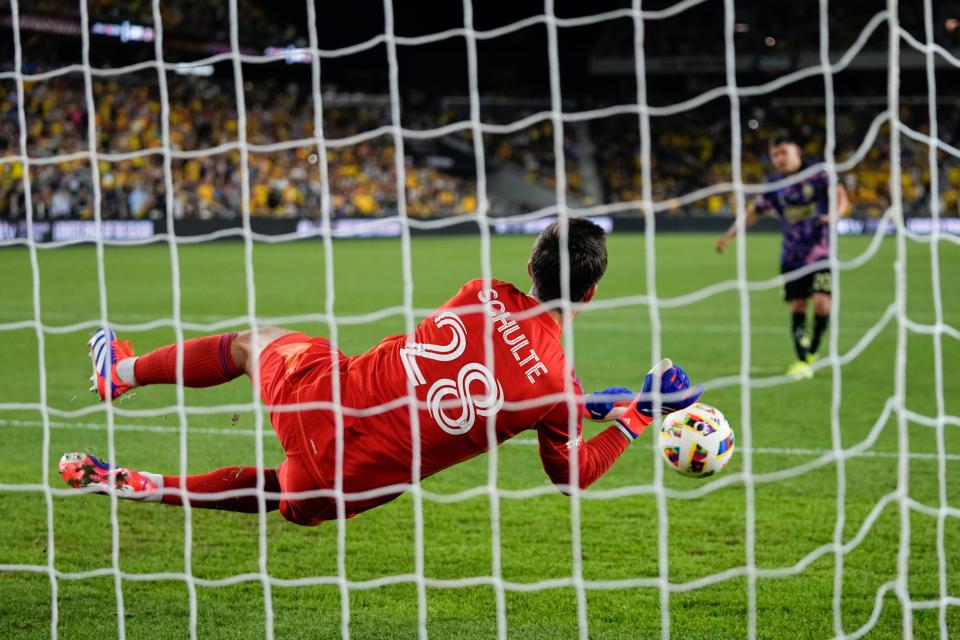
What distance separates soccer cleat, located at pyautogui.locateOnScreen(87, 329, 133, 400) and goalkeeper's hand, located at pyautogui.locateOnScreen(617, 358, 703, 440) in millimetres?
1882

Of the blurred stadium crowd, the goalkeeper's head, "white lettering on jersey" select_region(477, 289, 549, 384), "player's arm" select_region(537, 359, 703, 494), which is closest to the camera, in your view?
"white lettering on jersey" select_region(477, 289, 549, 384)

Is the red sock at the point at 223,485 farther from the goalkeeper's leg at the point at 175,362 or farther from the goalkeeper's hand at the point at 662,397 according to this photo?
the goalkeeper's hand at the point at 662,397

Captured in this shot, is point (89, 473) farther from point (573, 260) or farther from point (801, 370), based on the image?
point (801, 370)

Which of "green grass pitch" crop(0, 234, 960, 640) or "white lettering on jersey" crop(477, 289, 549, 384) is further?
"green grass pitch" crop(0, 234, 960, 640)

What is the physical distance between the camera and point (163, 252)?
878 inches

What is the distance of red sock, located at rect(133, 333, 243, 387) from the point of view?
4125 mm

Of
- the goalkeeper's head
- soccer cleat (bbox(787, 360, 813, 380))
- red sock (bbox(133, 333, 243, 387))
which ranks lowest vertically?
soccer cleat (bbox(787, 360, 813, 380))

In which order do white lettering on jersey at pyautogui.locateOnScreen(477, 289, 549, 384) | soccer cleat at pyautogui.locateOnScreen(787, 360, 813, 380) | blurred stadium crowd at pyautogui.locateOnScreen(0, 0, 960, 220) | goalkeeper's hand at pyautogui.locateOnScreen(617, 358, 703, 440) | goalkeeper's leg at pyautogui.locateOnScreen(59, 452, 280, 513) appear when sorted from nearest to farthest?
white lettering on jersey at pyautogui.locateOnScreen(477, 289, 549, 384), goalkeeper's hand at pyautogui.locateOnScreen(617, 358, 703, 440), goalkeeper's leg at pyautogui.locateOnScreen(59, 452, 280, 513), soccer cleat at pyautogui.locateOnScreen(787, 360, 813, 380), blurred stadium crowd at pyautogui.locateOnScreen(0, 0, 960, 220)

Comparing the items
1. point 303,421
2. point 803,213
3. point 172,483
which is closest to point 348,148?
point 803,213

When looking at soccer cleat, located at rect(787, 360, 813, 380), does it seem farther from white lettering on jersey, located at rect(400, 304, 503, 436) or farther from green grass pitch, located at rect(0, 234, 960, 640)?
white lettering on jersey, located at rect(400, 304, 503, 436)

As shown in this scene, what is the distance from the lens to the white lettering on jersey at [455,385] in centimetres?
345

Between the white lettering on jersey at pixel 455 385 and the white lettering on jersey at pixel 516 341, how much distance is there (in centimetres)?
10

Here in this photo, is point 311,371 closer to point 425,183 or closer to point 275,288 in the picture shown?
point 275,288

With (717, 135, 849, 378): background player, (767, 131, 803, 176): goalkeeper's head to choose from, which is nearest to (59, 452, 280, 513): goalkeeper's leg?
(767, 131, 803, 176): goalkeeper's head
